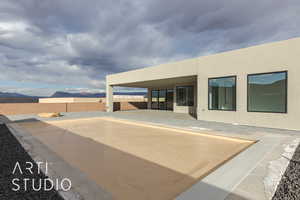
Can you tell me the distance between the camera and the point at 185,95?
15.4 m

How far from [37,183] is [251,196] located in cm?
329

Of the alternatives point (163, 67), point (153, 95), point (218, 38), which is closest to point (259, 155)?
point (163, 67)

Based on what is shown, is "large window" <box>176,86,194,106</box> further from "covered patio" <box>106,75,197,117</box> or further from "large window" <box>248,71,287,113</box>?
"large window" <box>248,71,287,113</box>

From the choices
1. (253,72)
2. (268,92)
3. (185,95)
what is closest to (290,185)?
(268,92)

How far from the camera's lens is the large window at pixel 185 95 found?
15.0 metres

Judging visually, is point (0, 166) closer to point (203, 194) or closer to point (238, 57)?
point (203, 194)

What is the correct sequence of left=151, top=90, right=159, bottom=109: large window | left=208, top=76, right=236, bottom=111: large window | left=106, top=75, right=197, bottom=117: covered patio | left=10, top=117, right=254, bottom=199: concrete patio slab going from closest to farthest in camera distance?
left=10, top=117, right=254, bottom=199: concrete patio slab < left=208, top=76, right=236, bottom=111: large window < left=106, top=75, right=197, bottom=117: covered patio < left=151, top=90, right=159, bottom=109: large window

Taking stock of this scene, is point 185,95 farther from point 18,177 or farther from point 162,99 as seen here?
point 18,177

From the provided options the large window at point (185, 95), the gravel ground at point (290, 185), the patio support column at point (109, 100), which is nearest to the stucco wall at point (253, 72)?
the gravel ground at point (290, 185)

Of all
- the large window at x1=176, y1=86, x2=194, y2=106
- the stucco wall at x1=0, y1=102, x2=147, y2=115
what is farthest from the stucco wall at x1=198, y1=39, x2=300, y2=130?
the stucco wall at x1=0, y1=102, x2=147, y2=115

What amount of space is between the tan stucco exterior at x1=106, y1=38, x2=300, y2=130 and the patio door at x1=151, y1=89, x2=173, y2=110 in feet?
24.7

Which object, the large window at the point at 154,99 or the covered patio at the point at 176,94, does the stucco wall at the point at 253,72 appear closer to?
the covered patio at the point at 176,94

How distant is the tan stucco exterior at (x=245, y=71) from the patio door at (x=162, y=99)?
296 inches

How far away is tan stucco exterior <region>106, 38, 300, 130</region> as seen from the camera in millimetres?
6641
